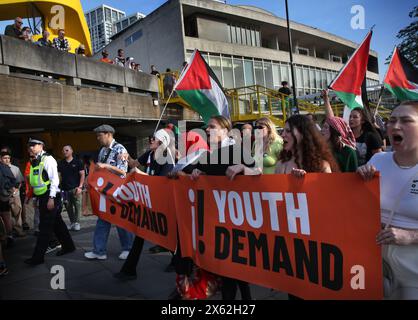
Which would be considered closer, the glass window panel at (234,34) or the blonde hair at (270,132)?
the blonde hair at (270,132)

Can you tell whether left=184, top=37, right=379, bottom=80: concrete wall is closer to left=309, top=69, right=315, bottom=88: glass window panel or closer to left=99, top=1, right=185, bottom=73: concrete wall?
left=309, top=69, right=315, bottom=88: glass window panel

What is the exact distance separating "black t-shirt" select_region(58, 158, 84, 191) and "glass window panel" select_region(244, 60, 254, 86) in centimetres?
1882

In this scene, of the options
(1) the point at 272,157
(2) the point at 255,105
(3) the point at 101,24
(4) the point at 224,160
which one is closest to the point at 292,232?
(4) the point at 224,160

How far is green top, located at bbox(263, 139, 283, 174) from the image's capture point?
3920mm

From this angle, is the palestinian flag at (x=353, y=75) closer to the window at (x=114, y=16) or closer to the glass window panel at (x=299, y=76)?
the glass window panel at (x=299, y=76)

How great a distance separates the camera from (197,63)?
18.0 feet

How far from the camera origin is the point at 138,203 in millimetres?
4031

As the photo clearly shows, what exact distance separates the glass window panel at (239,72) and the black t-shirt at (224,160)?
21185 mm

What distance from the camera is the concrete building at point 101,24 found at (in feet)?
98.8

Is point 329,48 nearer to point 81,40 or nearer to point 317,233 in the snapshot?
point 81,40

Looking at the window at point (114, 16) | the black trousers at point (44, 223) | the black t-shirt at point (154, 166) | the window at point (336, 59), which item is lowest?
the black trousers at point (44, 223)

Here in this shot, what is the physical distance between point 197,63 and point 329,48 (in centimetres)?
3403

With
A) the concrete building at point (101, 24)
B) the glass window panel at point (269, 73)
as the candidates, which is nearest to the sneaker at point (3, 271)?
the glass window panel at point (269, 73)
